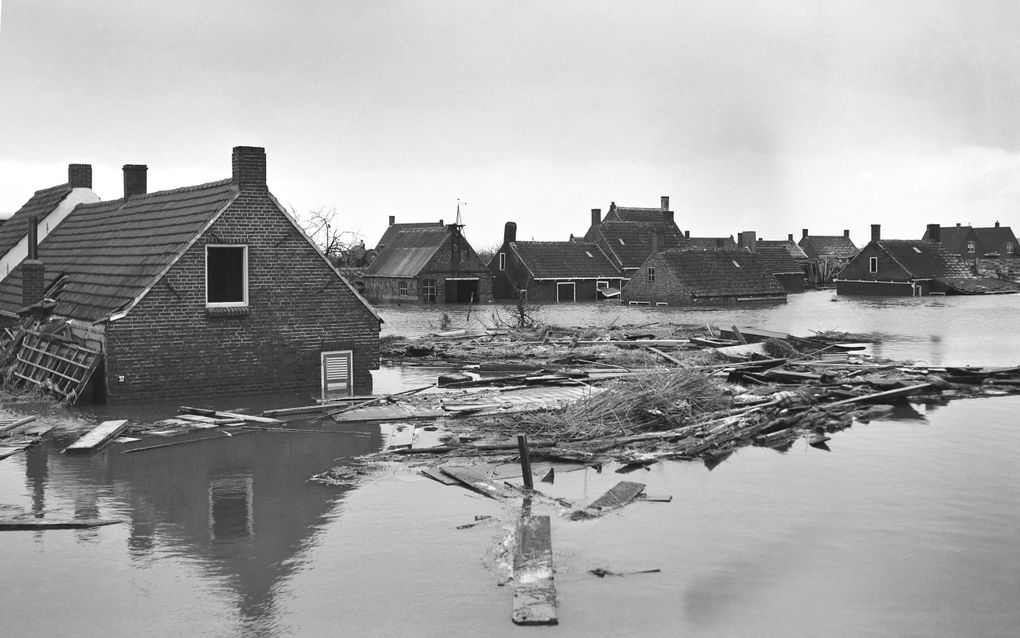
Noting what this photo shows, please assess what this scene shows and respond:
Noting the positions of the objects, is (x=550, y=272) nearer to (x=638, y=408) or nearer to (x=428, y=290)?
(x=428, y=290)

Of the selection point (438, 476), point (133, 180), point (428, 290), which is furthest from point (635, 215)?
point (438, 476)

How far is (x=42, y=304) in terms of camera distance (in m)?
25.0

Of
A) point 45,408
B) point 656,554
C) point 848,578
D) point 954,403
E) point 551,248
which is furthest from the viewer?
point 551,248

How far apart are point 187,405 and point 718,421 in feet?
35.8

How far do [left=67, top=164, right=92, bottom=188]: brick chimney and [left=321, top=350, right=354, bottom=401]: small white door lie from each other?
12.8 m

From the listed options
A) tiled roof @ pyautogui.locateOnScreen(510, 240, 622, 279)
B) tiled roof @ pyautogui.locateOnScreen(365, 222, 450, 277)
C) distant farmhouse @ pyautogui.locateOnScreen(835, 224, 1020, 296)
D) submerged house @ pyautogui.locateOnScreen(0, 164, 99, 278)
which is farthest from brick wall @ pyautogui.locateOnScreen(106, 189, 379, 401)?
distant farmhouse @ pyautogui.locateOnScreen(835, 224, 1020, 296)

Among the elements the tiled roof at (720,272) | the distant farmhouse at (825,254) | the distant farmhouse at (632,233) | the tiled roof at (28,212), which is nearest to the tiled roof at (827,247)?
the distant farmhouse at (825,254)

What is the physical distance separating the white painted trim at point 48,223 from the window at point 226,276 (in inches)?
352

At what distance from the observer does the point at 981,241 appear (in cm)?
14250

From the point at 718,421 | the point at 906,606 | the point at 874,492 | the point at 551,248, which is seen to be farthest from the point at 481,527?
the point at 551,248

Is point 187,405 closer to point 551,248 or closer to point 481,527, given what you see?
point 481,527

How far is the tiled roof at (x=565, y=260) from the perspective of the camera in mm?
74438

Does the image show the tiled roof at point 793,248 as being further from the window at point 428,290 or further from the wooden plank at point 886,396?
the wooden plank at point 886,396

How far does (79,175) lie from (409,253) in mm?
41346
